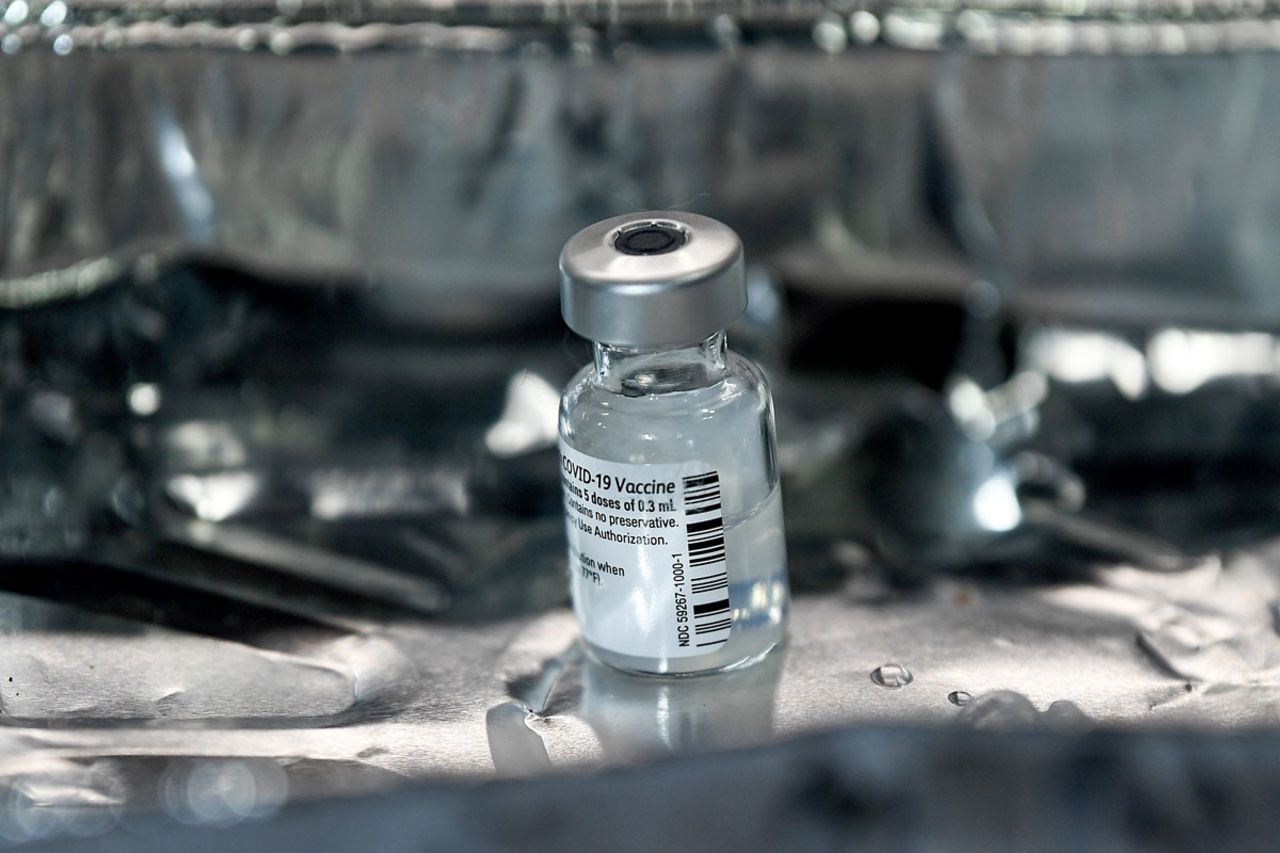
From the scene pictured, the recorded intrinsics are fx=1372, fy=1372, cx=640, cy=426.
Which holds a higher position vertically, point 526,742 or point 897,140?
point 897,140

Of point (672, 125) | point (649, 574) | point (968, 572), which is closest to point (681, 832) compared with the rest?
point (649, 574)

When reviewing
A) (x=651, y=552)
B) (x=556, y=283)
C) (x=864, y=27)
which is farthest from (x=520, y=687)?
(x=864, y=27)

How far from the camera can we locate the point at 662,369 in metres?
0.43

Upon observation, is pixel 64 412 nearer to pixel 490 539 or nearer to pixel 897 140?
pixel 490 539

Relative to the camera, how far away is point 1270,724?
41 cm

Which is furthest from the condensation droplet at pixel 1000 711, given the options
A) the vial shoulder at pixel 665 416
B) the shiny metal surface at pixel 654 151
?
the shiny metal surface at pixel 654 151

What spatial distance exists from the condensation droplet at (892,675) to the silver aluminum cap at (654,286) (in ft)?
0.43

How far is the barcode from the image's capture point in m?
0.41

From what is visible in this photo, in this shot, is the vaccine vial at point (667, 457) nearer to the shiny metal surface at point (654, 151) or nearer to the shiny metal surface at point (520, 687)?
the shiny metal surface at point (520, 687)

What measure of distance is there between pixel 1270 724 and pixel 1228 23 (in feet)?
1.03

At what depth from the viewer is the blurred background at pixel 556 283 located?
1.69ft

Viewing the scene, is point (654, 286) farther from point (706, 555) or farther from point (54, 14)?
point (54, 14)

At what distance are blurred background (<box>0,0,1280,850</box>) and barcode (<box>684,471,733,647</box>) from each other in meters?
0.07

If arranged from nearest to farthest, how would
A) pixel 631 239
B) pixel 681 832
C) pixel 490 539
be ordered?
1. pixel 681 832
2. pixel 631 239
3. pixel 490 539
